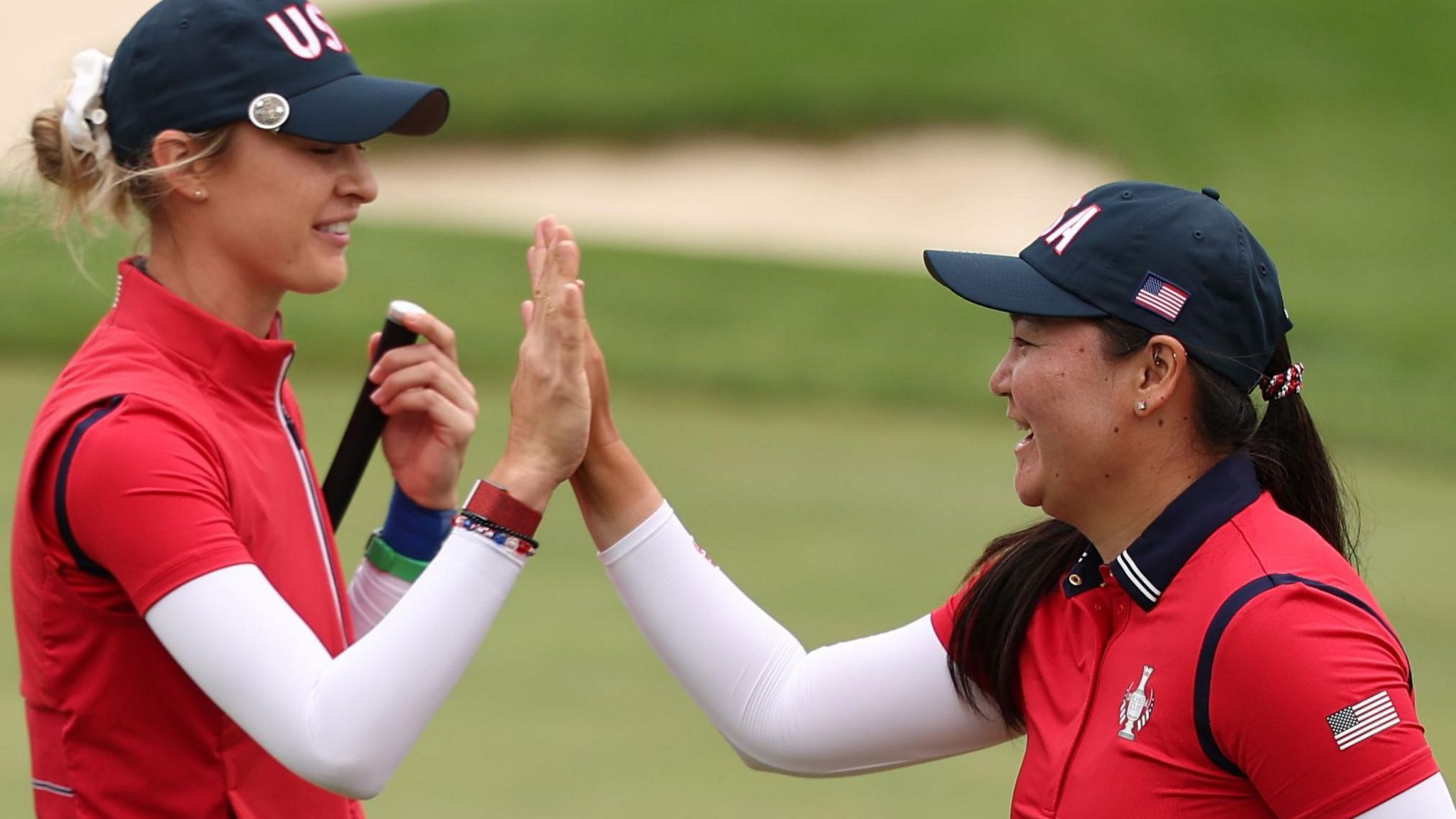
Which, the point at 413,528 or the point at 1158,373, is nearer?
the point at 1158,373

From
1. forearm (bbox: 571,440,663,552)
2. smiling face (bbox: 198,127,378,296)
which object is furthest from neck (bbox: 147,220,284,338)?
forearm (bbox: 571,440,663,552)

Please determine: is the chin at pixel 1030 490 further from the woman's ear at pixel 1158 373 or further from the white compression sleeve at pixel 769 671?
the white compression sleeve at pixel 769 671

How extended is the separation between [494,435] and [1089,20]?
30.4 feet

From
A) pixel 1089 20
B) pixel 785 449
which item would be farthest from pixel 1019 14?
pixel 785 449

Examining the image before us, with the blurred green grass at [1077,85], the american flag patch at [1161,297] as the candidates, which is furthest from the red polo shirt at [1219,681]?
the blurred green grass at [1077,85]

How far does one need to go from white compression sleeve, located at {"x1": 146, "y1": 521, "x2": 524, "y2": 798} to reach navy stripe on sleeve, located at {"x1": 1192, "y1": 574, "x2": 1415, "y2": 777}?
837mm

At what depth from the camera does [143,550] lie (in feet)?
7.26

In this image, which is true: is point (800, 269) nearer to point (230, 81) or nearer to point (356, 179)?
point (356, 179)

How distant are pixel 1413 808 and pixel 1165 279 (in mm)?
670

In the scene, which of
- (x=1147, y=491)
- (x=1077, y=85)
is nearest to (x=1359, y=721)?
(x=1147, y=491)

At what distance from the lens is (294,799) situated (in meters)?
2.48

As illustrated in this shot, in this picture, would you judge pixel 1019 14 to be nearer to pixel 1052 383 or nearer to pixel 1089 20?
pixel 1089 20

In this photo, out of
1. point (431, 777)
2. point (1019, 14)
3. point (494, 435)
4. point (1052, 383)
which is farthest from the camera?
point (1019, 14)

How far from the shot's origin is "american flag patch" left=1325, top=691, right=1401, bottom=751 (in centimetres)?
206
